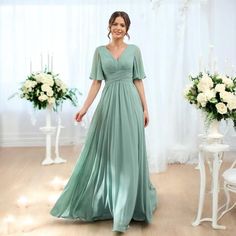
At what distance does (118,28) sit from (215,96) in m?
0.85

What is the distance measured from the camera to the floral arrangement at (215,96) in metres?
2.90

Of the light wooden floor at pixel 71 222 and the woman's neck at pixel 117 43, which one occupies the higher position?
the woman's neck at pixel 117 43

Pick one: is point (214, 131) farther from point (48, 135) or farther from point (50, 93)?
point (48, 135)

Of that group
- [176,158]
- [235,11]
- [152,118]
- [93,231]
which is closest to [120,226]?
[93,231]

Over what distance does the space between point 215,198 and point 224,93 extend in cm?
77

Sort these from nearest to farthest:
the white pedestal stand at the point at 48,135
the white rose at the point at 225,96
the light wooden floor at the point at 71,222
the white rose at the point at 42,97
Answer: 1. the white rose at the point at 225,96
2. the light wooden floor at the point at 71,222
3. the white rose at the point at 42,97
4. the white pedestal stand at the point at 48,135

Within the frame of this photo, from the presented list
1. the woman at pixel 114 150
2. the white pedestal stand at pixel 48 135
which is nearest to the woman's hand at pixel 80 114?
the woman at pixel 114 150

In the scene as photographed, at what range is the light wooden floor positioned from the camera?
3.02m

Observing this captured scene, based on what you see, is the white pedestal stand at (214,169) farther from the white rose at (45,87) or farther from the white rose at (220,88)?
the white rose at (45,87)

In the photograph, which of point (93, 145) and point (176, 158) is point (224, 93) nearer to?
point (93, 145)

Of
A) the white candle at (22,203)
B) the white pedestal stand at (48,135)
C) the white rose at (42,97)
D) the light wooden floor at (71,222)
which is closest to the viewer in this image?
the light wooden floor at (71,222)

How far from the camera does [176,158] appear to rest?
521 cm

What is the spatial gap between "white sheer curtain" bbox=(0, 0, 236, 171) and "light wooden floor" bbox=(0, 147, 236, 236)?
56 cm

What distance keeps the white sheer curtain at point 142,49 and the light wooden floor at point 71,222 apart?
0.56 meters
